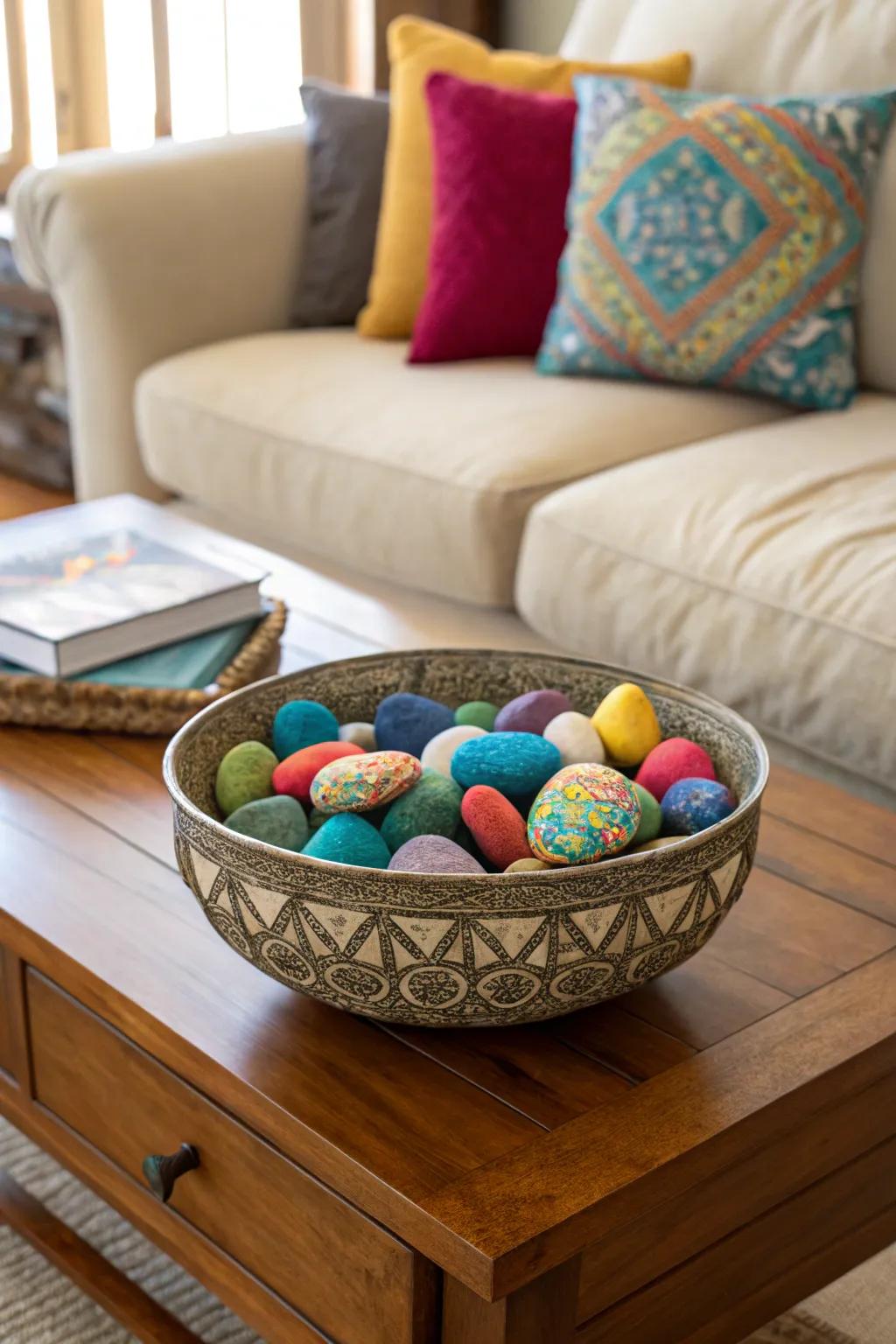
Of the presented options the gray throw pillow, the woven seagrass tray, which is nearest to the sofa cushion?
the gray throw pillow

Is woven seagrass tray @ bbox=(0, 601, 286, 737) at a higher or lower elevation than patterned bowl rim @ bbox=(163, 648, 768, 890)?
lower

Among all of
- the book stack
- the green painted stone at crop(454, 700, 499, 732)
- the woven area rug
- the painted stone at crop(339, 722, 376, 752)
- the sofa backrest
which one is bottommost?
the woven area rug

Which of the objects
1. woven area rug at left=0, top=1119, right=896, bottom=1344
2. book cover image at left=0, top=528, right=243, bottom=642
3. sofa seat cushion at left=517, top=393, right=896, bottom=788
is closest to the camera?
woven area rug at left=0, top=1119, right=896, bottom=1344

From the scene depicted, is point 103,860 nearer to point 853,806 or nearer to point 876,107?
point 853,806

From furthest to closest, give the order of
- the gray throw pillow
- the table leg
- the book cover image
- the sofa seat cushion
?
1. the gray throw pillow
2. the sofa seat cushion
3. the book cover image
4. the table leg

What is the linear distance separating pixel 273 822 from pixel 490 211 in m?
1.44

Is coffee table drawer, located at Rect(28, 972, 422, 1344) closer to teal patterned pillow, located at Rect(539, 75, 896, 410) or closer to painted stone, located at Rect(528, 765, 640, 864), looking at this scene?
painted stone, located at Rect(528, 765, 640, 864)

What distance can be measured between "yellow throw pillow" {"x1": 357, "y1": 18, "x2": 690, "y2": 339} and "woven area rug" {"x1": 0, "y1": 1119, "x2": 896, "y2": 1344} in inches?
56.5

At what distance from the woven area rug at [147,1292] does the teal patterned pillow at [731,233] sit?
1.15 m

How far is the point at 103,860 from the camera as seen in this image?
3.25 ft

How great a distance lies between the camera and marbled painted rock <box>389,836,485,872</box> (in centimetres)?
76

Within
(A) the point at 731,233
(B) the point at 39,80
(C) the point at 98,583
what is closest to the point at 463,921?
(C) the point at 98,583

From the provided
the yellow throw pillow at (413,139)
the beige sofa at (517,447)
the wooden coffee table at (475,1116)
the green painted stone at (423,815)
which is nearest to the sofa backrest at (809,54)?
the beige sofa at (517,447)

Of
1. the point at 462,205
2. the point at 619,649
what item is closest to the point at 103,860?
the point at 619,649
